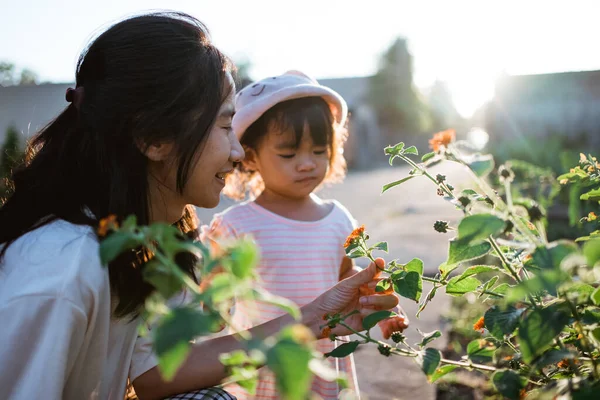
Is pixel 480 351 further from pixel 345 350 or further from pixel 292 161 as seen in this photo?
pixel 292 161

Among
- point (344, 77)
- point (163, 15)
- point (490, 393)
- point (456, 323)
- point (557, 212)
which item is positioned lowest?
point (344, 77)

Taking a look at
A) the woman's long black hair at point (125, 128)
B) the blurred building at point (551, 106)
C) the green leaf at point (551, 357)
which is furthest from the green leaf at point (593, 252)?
the blurred building at point (551, 106)

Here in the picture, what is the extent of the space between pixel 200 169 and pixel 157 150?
0.41ft

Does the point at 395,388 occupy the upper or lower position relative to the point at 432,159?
lower

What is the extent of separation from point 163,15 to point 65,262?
30.2 inches

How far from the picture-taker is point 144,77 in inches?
60.1

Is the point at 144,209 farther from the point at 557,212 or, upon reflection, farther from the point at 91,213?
the point at 557,212

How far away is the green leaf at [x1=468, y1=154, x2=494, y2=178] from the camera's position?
0.77 meters

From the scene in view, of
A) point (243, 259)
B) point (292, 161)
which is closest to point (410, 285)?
point (243, 259)

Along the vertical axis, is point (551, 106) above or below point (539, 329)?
below

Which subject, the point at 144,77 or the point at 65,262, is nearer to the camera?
the point at 65,262

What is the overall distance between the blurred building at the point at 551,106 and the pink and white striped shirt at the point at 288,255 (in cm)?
1066

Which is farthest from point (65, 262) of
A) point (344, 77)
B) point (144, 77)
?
point (344, 77)

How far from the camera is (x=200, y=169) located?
158 centimetres
